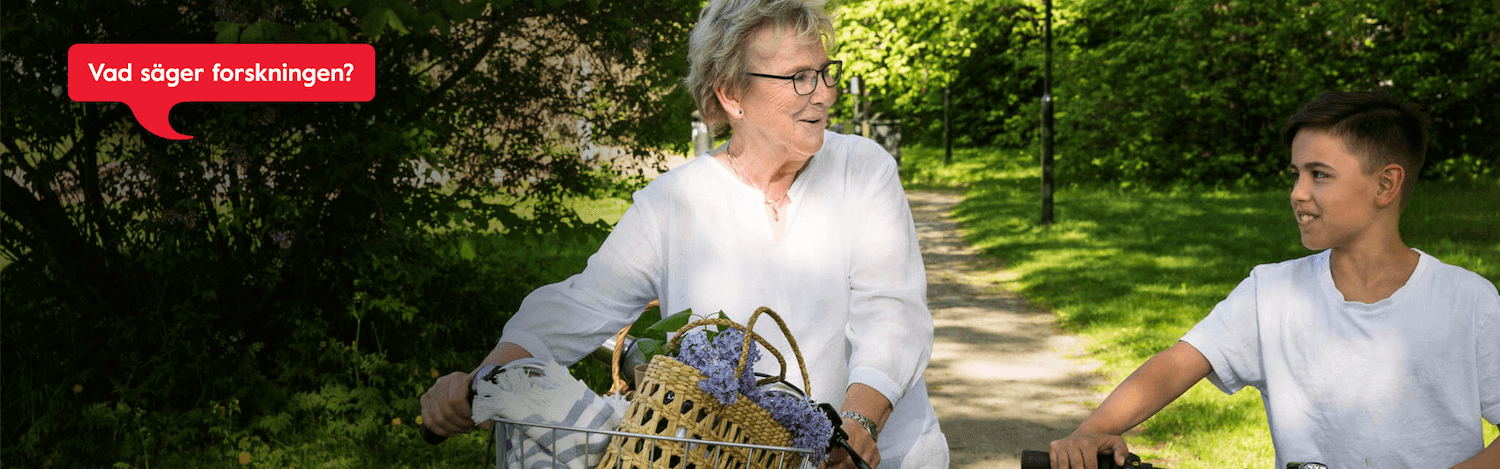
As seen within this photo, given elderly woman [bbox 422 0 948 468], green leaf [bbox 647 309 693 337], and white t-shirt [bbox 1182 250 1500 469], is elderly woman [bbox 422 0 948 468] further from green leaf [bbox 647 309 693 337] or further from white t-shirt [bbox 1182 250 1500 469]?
white t-shirt [bbox 1182 250 1500 469]

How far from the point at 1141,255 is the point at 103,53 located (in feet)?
32.3

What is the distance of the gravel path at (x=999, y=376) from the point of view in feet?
19.2

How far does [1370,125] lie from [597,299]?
4.80 feet

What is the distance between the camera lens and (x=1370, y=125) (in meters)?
2.16

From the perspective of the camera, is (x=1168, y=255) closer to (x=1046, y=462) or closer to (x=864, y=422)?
(x=1046, y=462)

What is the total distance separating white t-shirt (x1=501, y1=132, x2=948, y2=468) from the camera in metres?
2.18

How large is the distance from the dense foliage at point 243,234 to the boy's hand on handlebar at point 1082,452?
134 inches

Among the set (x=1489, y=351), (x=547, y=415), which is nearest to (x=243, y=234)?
(x=547, y=415)

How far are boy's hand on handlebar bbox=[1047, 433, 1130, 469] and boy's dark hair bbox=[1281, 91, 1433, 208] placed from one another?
0.67 m

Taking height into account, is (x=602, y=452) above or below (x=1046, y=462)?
above

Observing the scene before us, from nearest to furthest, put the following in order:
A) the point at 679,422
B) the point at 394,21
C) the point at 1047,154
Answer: the point at 679,422, the point at 394,21, the point at 1047,154

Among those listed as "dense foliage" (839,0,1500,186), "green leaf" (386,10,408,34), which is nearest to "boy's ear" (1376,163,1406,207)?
"green leaf" (386,10,408,34)

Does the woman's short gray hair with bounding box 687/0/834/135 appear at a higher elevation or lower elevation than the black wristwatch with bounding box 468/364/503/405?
higher

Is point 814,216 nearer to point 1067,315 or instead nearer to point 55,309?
point 55,309
